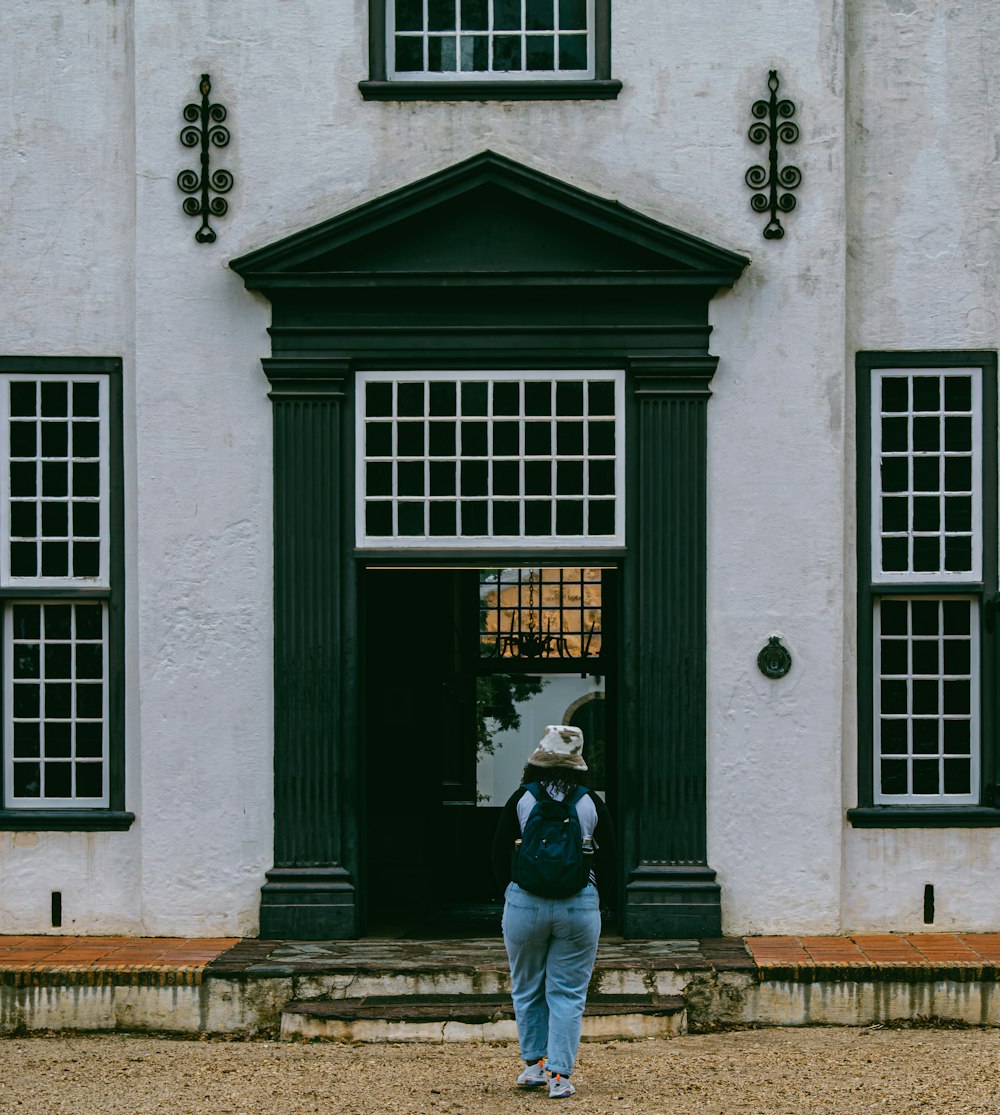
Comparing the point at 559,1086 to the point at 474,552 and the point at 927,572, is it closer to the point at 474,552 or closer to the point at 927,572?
the point at 474,552

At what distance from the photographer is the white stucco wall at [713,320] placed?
33.7ft

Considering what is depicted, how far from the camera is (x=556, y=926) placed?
24.9 feet

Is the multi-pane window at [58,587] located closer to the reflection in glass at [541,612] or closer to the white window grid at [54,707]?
the white window grid at [54,707]

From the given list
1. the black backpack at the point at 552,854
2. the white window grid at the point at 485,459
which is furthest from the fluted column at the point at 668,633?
the black backpack at the point at 552,854

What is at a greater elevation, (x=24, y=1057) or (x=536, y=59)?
(x=536, y=59)

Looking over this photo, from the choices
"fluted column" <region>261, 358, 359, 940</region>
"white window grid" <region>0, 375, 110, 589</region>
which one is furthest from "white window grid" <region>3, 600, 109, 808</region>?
"fluted column" <region>261, 358, 359, 940</region>

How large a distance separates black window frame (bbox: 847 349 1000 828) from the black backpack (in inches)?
134

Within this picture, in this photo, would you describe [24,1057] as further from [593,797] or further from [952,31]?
[952,31]

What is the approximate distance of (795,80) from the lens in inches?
405

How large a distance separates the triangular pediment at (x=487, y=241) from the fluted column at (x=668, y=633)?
596 mm

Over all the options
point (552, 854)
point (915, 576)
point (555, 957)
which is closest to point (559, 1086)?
point (555, 957)

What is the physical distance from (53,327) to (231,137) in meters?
1.54

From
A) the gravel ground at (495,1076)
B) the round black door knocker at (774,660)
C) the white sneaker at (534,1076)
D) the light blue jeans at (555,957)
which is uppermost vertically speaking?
the round black door knocker at (774,660)

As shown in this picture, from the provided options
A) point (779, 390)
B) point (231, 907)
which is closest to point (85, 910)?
point (231, 907)
